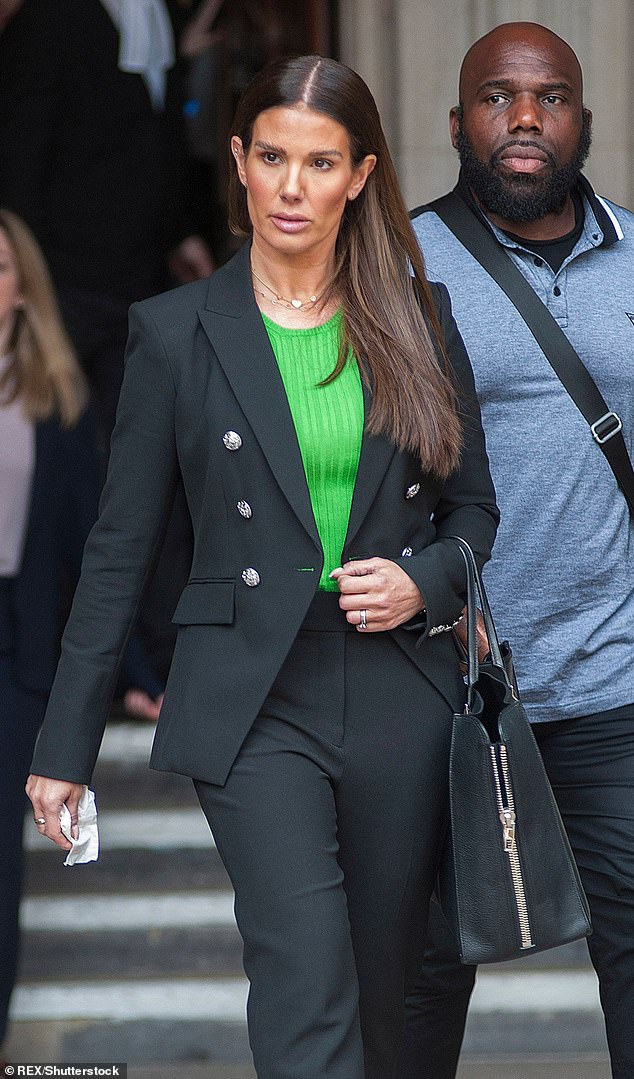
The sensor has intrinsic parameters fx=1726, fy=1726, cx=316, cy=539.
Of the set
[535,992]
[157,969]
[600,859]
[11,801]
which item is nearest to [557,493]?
[600,859]

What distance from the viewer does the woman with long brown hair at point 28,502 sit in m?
4.54

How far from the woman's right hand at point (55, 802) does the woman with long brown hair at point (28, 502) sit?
1.61 meters

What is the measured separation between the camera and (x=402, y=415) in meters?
2.89

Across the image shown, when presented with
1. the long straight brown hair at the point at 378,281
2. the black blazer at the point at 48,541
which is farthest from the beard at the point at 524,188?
the black blazer at the point at 48,541

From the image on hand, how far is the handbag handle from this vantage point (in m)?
2.95

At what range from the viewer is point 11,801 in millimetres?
4543

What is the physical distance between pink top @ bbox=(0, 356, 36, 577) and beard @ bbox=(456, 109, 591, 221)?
171 cm

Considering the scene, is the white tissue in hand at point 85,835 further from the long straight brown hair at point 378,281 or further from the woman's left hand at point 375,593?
the long straight brown hair at point 378,281

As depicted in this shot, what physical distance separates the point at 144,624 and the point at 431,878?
269 centimetres

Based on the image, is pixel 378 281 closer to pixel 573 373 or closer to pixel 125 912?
pixel 573 373

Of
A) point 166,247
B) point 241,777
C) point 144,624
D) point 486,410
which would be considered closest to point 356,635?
point 241,777

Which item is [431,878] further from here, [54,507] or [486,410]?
[54,507]

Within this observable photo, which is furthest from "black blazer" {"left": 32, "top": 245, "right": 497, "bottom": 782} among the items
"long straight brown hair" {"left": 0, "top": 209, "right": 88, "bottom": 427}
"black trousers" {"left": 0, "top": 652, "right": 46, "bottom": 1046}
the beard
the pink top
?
"long straight brown hair" {"left": 0, "top": 209, "right": 88, "bottom": 427}

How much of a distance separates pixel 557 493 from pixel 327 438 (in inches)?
25.7
